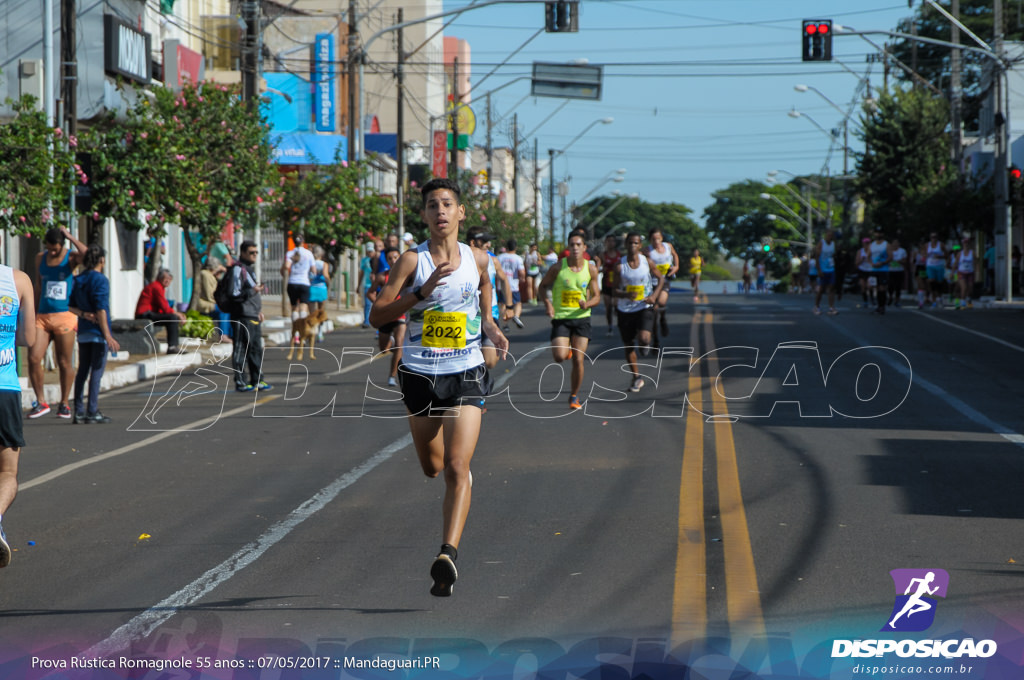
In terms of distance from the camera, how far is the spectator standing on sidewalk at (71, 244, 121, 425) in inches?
540

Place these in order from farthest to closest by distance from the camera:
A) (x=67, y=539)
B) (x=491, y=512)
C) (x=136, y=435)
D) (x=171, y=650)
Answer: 1. (x=136, y=435)
2. (x=491, y=512)
3. (x=67, y=539)
4. (x=171, y=650)

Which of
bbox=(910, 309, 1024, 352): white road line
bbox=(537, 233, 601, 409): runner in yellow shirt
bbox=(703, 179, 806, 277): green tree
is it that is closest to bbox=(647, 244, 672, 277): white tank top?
bbox=(910, 309, 1024, 352): white road line

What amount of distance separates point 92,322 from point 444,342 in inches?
313

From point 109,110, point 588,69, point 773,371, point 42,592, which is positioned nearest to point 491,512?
point 42,592

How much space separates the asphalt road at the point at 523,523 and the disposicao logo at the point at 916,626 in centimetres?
9

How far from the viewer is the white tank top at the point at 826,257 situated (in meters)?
28.7

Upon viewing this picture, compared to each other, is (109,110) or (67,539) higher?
(109,110)

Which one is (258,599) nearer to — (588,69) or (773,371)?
(773,371)

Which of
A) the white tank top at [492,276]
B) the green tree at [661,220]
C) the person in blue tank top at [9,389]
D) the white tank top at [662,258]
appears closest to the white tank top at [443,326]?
the white tank top at [492,276]

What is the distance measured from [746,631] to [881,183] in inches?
2023

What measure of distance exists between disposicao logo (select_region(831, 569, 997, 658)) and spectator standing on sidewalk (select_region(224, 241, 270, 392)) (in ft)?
37.7

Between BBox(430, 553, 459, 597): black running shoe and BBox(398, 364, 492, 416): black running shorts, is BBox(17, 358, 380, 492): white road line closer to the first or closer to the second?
BBox(398, 364, 492, 416): black running shorts

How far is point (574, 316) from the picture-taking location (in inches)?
591

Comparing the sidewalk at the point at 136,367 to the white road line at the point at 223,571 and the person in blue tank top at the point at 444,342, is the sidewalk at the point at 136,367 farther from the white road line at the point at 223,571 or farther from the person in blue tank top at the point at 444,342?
the person in blue tank top at the point at 444,342
